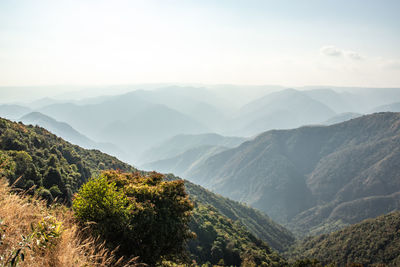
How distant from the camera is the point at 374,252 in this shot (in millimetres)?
90250

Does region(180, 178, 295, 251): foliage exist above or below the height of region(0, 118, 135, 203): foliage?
below

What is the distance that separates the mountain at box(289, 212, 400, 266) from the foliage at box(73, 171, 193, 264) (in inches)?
3436

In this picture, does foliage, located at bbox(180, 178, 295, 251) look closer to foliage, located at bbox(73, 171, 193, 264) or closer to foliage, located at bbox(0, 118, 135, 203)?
foliage, located at bbox(0, 118, 135, 203)

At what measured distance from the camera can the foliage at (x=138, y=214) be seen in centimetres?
1212

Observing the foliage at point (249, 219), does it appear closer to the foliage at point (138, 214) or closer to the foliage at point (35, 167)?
the foliage at point (35, 167)

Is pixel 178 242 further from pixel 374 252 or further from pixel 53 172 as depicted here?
pixel 374 252

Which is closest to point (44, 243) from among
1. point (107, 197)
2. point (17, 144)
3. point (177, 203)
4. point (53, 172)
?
point (107, 197)

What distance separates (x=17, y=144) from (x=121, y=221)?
34.2 meters

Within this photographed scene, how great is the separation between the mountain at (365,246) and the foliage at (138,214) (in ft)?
286

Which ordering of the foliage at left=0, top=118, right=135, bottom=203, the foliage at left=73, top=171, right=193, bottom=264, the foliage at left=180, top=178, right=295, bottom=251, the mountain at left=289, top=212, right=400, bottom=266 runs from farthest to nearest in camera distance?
the foliage at left=180, top=178, right=295, bottom=251 → the mountain at left=289, top=212, right=400, bottom=266 → the foliage at left=0, top=118, right=135, bottom=203 → the foliage at left=73, top=171, right=193, bottom=264

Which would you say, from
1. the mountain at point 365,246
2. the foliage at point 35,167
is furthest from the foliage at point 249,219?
the foliage at point 35,167

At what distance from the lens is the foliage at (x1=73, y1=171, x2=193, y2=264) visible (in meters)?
12.1

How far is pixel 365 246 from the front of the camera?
94.7m

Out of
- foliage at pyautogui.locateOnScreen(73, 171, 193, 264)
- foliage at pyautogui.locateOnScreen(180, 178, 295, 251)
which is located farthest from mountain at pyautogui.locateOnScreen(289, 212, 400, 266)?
foliage at pyautogui.locateOnScreen(73, 171, 193, 264)
